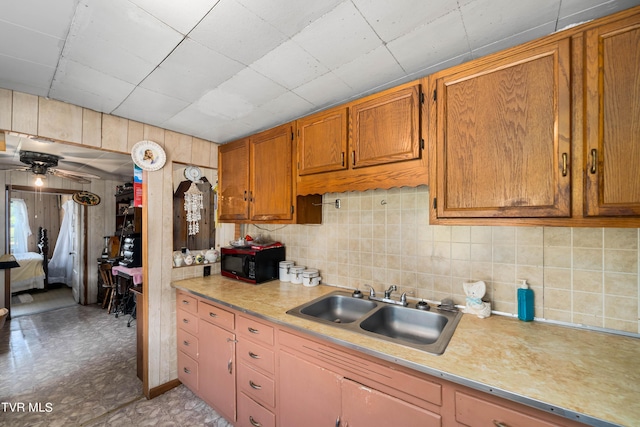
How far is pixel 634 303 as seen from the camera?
1.20 meters

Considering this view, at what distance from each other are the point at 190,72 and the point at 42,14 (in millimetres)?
574

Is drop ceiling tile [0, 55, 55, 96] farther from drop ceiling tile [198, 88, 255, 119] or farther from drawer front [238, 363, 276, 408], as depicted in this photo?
drawer front [238, 363, 276, 408]

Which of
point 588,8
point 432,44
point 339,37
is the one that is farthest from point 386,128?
point 588,8

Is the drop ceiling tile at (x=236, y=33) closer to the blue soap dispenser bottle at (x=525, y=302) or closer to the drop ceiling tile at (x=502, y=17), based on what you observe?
the drop ceiling tile at (x=502, y=17)

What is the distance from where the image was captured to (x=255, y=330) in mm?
1680

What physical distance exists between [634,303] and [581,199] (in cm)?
66

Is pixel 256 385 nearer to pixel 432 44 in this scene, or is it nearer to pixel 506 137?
pixel 506 137

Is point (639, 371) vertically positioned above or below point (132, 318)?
above

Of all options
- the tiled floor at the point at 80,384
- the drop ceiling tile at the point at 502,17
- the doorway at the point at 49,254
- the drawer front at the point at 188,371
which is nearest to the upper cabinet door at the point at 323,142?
the drop ceiling tile at the point at 502,17

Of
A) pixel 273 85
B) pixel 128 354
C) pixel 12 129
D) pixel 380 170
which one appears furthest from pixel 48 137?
pixel 128 354

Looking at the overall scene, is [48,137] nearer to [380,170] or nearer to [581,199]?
[380,170]

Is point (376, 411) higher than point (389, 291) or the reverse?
the reverse

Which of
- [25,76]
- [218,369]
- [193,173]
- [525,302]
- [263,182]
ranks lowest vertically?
[218,369]

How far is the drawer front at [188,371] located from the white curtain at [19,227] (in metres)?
6.08
